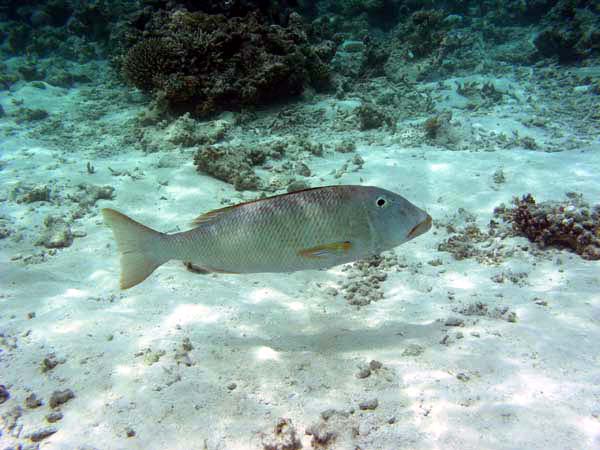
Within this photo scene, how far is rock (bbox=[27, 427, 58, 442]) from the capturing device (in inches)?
89.4

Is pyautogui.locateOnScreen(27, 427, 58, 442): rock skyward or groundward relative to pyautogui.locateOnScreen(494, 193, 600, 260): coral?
groundward

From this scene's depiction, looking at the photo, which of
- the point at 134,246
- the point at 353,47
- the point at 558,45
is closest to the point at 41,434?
the point at 134,246

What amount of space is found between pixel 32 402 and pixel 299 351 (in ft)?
6.47

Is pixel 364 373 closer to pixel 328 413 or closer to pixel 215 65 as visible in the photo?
pixel 328 413

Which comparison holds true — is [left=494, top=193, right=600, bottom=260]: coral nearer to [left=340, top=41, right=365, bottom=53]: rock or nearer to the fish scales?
the fish scales

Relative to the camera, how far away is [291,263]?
8.88ft

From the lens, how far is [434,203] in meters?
6.08

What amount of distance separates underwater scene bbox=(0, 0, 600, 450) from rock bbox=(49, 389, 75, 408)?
2 cm

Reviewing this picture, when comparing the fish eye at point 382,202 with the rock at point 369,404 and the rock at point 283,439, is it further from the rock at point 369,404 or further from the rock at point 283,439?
the rock at point 283,439

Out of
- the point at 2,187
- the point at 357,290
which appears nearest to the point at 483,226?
the point at 357,290

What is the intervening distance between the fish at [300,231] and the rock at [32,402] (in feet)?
4.41

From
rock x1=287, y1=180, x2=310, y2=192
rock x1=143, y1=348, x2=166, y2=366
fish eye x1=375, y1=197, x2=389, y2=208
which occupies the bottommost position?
rock x1=143, y1=348, x2=166, y2=366

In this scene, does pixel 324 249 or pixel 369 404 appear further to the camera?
pixel 324 249

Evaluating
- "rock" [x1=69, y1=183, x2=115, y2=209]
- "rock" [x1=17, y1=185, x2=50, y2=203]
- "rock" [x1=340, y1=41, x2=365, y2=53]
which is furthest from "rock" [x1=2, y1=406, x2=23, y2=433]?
"rock" [x1=340, y1=41, x2=365, y2=53]
